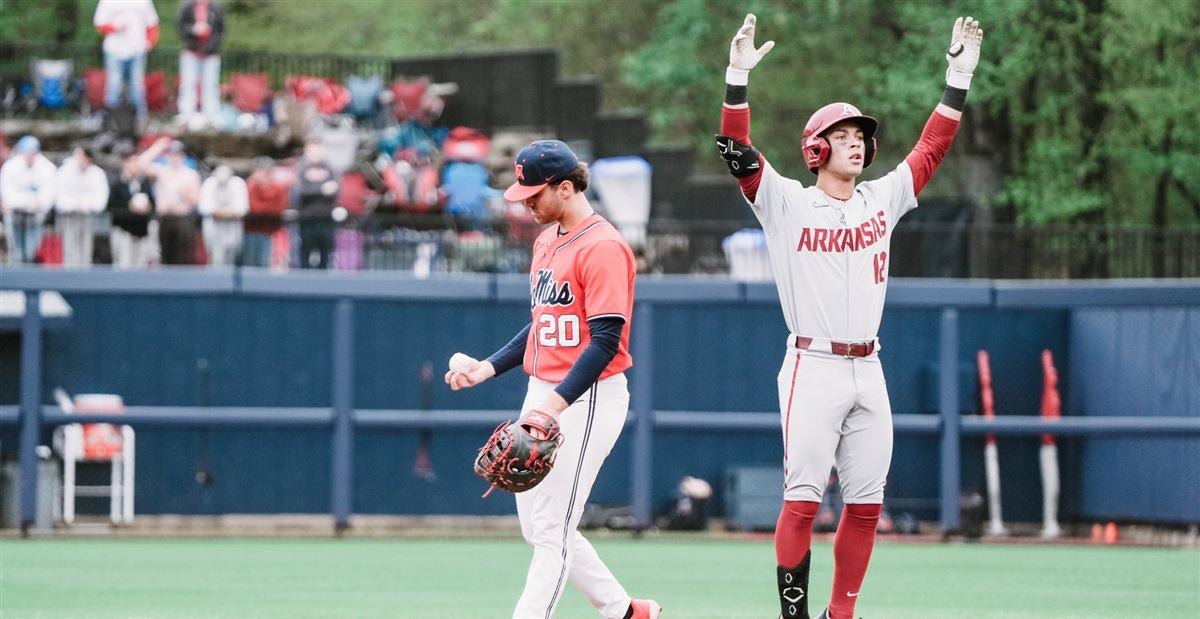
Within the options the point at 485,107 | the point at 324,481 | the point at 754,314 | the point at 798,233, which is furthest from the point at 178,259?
the point at 798,233

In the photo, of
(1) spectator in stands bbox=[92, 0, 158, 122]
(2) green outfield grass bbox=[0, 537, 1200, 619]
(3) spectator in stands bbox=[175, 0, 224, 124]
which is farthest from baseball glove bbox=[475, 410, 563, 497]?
(1) spectator in stands bbox=[92, 0, 158, 122]

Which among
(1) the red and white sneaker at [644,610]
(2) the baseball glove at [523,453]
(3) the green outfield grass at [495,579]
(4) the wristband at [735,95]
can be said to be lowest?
(3) the green outfield grass at [495,579]

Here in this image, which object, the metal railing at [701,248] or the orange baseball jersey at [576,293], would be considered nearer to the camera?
the orange baseball jersey at [576,293]

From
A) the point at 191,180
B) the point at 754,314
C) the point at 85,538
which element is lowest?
the point at 85,538

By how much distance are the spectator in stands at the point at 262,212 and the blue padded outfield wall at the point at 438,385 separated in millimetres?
1836

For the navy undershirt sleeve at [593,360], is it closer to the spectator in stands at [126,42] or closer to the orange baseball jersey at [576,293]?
the orange baseball jersey at [576,293]

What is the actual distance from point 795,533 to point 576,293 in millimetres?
1487

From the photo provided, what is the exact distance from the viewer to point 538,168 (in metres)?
6.30

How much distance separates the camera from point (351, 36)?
43.2 m

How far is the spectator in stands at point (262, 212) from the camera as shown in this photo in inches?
711

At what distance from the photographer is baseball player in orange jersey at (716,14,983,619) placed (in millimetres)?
6914

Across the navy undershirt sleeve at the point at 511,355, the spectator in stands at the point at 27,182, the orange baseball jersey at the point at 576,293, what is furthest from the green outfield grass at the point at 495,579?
the spectator in stands at the point at 27,182

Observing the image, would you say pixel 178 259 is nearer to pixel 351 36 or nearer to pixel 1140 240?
pixel 1140 240

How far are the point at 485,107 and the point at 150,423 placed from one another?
43.1ft
